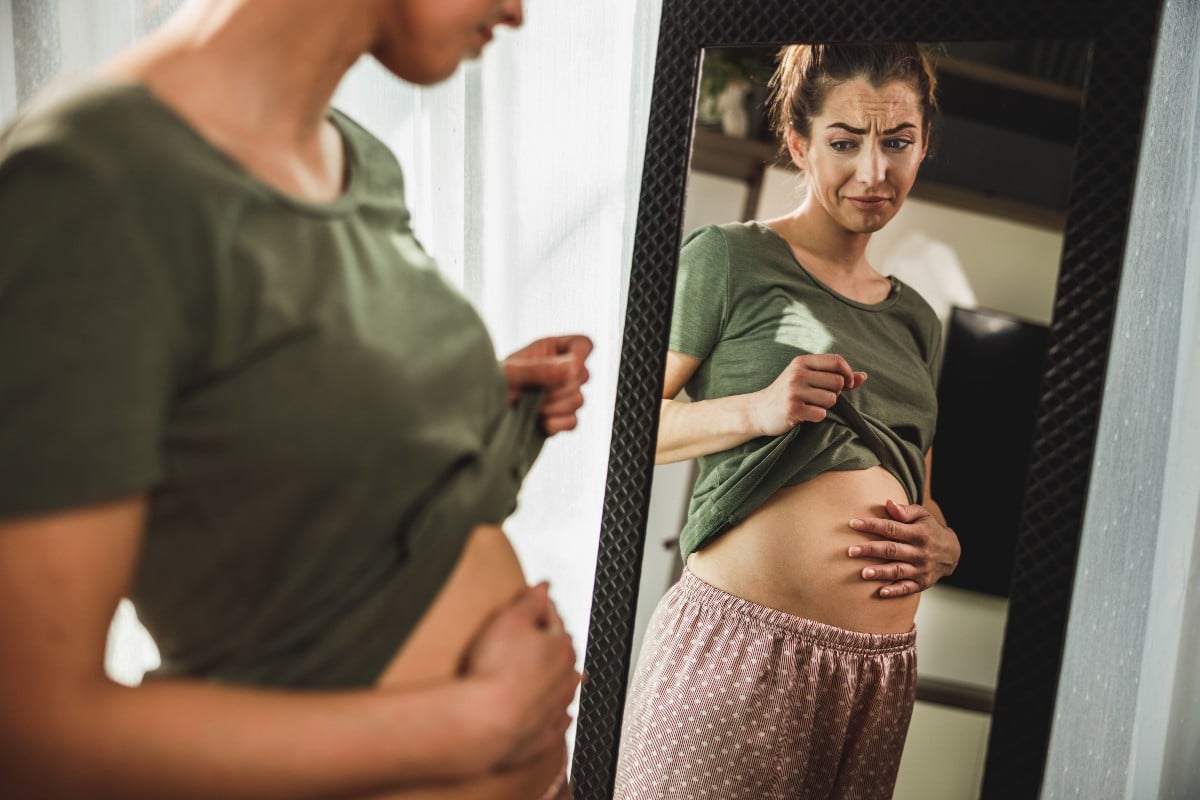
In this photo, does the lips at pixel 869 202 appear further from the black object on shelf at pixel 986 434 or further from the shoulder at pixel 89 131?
the shoulder at pixel 89 131

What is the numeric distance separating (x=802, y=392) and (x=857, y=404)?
0.05 m

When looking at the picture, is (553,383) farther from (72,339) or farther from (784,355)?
(72,339)

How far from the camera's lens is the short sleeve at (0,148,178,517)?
16.2 inches

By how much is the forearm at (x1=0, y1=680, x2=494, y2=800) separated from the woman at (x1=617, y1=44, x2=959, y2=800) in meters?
0.43

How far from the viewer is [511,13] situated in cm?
62

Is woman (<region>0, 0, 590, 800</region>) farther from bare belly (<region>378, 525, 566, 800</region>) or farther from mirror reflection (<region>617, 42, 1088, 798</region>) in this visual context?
mirror reflection (<region>617, 42, 1088, 798</region>)

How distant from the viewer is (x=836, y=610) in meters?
0.88

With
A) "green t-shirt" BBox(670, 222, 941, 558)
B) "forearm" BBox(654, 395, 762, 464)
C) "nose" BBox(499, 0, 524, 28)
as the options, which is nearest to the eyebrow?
"green t-shirt" BBox(670, 222, 941, 558)

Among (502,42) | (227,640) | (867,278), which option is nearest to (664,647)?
(867,278)

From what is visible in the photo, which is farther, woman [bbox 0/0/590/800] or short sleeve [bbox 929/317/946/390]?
short sleeve [bbox 929/317/946/390]

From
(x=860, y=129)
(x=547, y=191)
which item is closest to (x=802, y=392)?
(x=860, y=129)

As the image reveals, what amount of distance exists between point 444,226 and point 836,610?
73cm

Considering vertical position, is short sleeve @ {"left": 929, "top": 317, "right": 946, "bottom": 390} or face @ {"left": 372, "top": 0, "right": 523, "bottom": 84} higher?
face @ {"left": 372, "top": 0, "right": 523, "bottom": 84}

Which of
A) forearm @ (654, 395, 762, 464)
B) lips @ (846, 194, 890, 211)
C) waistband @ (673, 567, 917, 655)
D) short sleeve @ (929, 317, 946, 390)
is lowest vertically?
waistband @ (673, 567, 917, 655)
